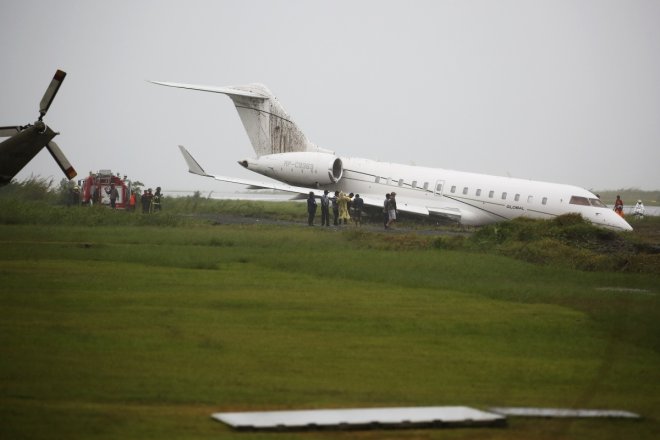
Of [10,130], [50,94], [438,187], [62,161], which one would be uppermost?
[50,94]

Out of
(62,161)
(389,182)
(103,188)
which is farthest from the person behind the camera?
(103,188)

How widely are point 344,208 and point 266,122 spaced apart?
25.4 feet

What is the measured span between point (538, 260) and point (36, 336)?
17194 millimetres

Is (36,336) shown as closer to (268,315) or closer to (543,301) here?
(268,315)

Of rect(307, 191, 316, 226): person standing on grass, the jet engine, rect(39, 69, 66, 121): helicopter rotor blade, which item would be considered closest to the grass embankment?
rect(39, 69, 66, 121): helicopter rotor blade

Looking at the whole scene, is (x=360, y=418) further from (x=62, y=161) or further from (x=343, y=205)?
(x=343, y=205)

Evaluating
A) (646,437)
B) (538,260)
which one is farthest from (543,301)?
(646,437)

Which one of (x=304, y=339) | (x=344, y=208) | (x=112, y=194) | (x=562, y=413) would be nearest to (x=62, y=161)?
(x=304, y=339)

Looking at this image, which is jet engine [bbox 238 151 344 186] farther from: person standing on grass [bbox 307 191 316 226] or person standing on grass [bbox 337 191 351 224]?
person standing on grass [bbox 307 191 316 226]

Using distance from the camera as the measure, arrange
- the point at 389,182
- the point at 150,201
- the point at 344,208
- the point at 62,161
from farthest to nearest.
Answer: the point at 150,201 < the point at 389,182 < the point at 344,208 < the point at 62,161

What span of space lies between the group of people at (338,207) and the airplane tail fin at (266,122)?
15.9 ft

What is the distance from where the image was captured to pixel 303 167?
4984 cm

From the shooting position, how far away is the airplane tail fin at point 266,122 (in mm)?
52062

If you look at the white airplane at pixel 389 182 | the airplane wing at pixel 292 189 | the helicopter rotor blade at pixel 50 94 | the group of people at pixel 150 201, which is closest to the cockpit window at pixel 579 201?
the white airplane at pixel 389 182
